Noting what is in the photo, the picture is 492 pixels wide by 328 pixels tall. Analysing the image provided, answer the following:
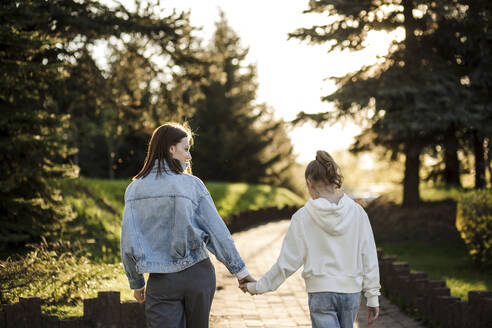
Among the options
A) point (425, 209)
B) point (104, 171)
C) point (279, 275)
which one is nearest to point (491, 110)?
point (425, 209)

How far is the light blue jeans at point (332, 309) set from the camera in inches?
147

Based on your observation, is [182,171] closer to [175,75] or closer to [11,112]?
[11,112]

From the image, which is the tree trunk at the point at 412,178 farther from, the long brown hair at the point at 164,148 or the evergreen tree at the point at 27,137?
the long brown hair at the point at 164,148

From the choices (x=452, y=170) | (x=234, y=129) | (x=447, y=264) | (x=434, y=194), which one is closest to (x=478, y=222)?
(x=447, y=264)

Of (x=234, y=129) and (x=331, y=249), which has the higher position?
(x=234, y=129)

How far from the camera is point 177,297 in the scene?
3.52 metres

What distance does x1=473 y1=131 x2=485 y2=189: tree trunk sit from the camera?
16953 millimetres

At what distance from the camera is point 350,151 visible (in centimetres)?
1786

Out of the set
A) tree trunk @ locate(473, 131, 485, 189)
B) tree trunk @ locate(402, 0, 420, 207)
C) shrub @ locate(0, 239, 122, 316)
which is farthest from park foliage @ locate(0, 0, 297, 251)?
tree trunk @ locate(473, 131, 485, 189)

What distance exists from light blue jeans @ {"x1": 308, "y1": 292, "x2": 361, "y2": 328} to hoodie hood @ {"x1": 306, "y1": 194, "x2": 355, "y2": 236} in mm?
425

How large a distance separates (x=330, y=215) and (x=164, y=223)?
1.10 metres

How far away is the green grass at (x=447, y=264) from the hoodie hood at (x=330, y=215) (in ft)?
17.5

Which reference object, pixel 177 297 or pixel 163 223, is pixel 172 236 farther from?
pixel 177 297

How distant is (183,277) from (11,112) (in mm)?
6740
